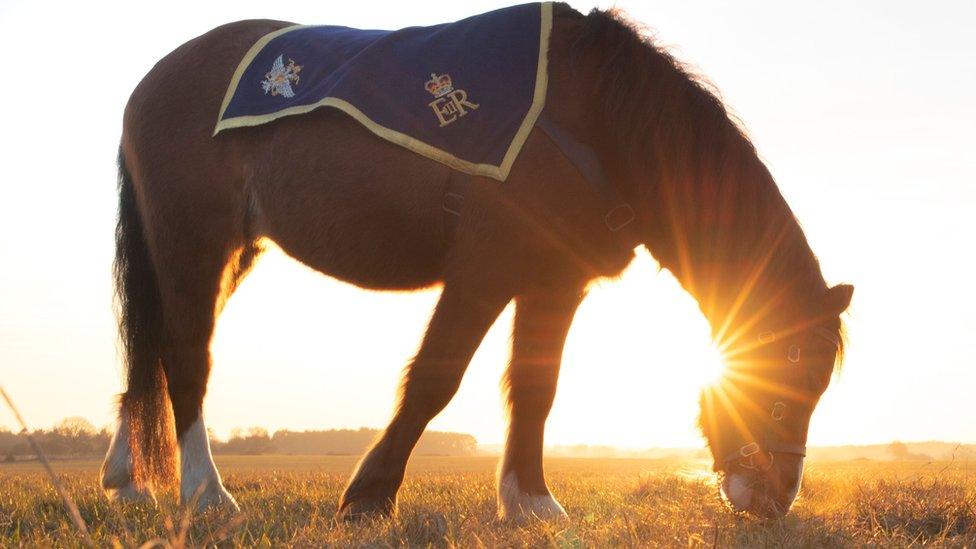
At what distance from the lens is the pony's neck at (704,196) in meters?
3.74

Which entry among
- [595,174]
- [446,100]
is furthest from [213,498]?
[595,174]

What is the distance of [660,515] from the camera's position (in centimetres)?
343

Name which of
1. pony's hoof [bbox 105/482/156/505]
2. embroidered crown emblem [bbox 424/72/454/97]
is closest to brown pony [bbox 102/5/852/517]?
embroidered crown emblem [bbox 424/72/454/97]

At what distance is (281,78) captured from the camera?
4773 millimetres

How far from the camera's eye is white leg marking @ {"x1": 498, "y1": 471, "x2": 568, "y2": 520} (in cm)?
430

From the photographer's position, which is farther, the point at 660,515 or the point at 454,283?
the point at 454,283

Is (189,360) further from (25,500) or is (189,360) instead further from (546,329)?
(546,329)

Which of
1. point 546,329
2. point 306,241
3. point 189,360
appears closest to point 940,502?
point 546,329

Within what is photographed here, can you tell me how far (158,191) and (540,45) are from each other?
8.68 feet

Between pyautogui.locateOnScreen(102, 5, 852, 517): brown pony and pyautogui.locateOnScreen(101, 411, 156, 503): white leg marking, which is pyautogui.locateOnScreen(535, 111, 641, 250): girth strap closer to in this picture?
pyautogui.locateOnScreen(102, 5, 852, 517): brown pony

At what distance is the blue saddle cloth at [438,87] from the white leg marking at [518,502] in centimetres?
180

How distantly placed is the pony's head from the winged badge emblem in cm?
288

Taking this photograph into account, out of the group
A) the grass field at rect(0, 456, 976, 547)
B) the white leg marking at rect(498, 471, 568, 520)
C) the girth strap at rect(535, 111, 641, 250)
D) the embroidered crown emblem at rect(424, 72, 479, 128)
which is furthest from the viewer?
the white leg marking at rect(498, 471, 568, 520)

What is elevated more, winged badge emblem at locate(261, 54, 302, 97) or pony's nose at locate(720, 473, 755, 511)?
winged badge emblem at locate(261, 54, 302, 97)
